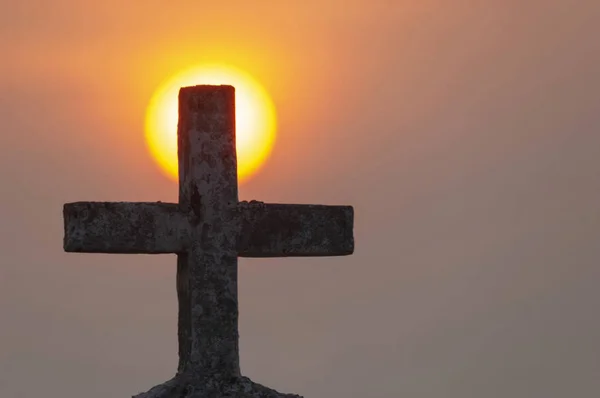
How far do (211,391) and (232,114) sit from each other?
2.30 meters

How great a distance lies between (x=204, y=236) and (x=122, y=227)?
2.35 feet

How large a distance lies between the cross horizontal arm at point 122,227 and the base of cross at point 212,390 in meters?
1.10

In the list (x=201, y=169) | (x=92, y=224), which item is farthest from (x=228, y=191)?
(x=92, y=224)

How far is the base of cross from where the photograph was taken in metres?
12.7

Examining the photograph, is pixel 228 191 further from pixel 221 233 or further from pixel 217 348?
pixel 217 348

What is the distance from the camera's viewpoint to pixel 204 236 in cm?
1315

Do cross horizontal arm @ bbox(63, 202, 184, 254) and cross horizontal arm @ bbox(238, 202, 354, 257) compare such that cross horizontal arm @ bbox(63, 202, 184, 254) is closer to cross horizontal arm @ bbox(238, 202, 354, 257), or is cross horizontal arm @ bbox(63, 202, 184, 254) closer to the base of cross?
cross horizontal arm @ bbox(238, 202, 354, 257)

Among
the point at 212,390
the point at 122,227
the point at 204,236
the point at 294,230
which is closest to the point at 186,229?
the point at 204,236

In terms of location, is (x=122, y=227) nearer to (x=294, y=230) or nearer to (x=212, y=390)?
(x=212, y=390)

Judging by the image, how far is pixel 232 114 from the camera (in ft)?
43.7

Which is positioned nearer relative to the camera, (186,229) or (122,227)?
(122,227)

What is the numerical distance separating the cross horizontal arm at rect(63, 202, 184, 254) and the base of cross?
1.10 metres

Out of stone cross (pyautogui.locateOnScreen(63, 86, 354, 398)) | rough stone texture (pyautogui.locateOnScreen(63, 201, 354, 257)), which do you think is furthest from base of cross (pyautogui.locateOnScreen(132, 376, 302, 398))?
rough stone texture (pyautogui.locateOnScreen(63, 201, 354, 257))

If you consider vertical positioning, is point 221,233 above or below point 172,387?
above
